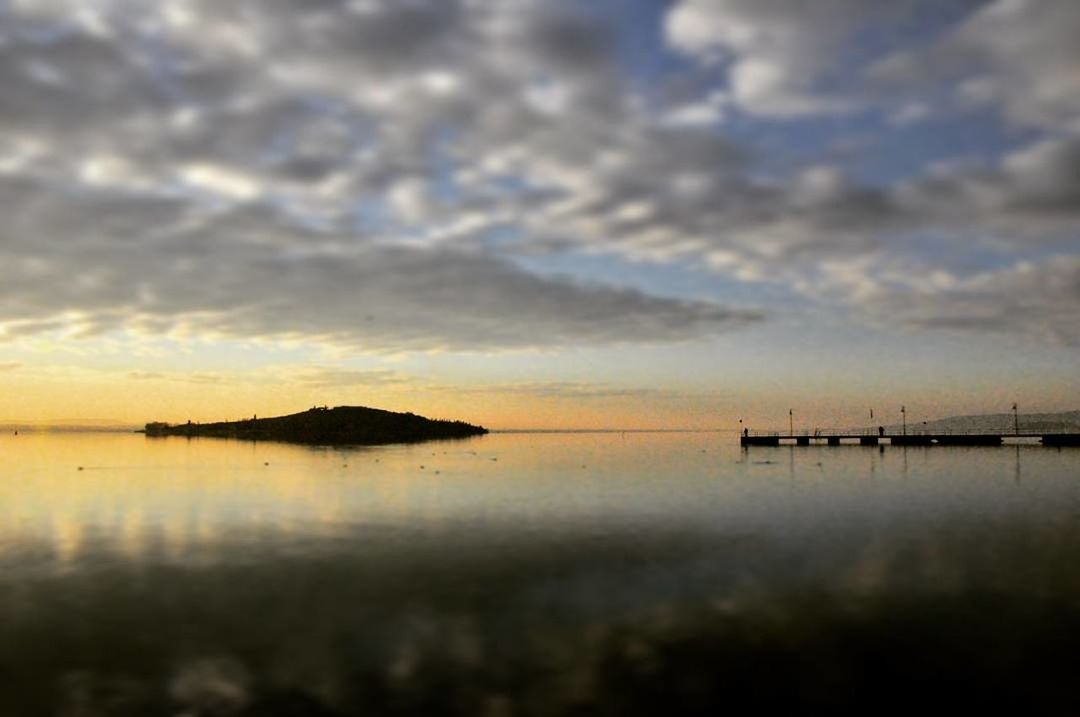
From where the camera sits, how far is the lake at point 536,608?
19.4 metres

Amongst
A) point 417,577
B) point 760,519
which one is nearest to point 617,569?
point 417,577

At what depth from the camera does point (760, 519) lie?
55031mm

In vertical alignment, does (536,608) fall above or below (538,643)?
below

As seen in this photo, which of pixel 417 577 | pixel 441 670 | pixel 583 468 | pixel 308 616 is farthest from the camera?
pixel 583 468

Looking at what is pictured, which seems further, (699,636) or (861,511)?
(861,511)

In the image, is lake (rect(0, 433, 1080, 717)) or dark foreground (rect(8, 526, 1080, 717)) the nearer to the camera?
dark foreground (rect(8, 526, 1080, 717))

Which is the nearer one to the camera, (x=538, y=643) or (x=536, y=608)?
(x=538, y=643)

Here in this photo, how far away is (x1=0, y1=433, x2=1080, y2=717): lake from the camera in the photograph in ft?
63.7

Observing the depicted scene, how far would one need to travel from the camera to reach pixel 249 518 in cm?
5594

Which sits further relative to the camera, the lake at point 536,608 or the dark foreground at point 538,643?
the lake at point 536,608

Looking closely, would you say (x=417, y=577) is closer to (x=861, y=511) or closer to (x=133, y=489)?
(x=861, y=511)

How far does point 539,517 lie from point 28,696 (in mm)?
39371

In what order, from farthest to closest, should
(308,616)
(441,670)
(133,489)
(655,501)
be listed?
(133,489) < (655,501) < (308,616) < (441,670)

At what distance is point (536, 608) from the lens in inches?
1113
